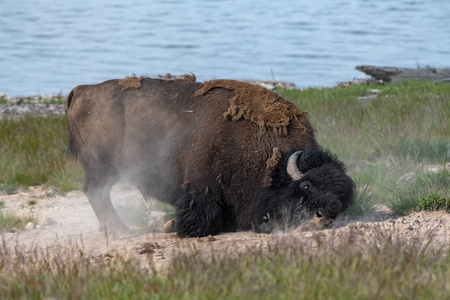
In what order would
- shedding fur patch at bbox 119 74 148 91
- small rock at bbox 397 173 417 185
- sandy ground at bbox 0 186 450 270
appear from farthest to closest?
1. small rock at bbox 397 173 417 185
2. shedding fur patch at bbox 119 74 148 91
3. sandy ground at bbox 0 186 450 270

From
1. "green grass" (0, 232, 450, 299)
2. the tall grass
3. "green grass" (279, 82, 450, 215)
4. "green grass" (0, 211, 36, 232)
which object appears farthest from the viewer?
the tall grass

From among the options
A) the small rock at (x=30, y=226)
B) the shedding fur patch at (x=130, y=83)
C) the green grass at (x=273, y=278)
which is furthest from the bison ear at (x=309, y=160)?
the small rock at (x=30, y=226)

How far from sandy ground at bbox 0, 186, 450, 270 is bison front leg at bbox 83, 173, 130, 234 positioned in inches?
6.4

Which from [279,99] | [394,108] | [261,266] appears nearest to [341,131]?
[394,108]

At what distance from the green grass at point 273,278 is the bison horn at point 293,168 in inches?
64.6

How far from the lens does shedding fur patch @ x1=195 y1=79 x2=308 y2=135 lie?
642 cm

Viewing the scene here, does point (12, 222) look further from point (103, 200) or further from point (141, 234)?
point (141, 234)

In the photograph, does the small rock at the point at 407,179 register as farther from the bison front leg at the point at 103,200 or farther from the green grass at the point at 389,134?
the bison front leg at the point at 103,200

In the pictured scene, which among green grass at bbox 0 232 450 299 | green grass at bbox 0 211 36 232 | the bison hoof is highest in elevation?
green grass at bbox 0 232 450 299

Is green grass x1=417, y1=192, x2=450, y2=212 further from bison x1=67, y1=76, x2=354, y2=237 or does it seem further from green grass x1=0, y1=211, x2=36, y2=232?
green grass x1=0, y1=211, x2=36, y2=232

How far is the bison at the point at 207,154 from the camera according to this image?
20.2 feet

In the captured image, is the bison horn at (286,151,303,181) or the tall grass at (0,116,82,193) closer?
the bison horn at (286,151,303,181)

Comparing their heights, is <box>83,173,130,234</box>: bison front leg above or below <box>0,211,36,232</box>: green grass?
above

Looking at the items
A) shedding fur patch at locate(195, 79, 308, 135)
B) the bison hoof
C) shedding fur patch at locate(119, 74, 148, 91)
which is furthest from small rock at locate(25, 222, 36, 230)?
shedding fur patch at locate(195, 79, 308, 135)
